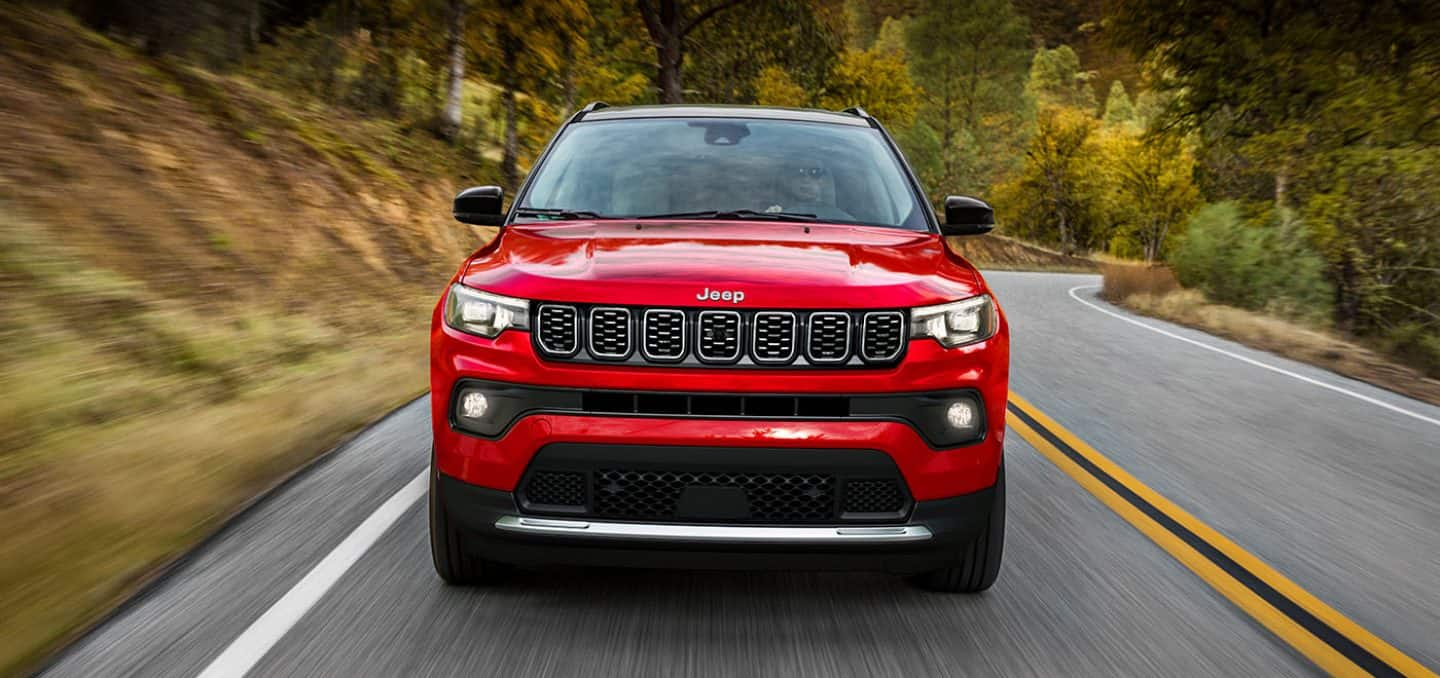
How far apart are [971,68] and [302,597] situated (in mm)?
75941

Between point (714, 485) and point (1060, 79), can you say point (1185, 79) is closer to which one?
point (714, 485)

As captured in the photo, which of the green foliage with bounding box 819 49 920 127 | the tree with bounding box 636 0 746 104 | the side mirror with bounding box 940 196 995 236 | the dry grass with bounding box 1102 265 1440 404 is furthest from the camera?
the green foliage with bounding box 819 49 920 127

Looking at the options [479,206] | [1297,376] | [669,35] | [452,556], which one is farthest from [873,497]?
[669,35]

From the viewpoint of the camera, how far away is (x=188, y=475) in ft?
17.6

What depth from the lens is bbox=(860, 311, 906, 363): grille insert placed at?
3506 mm

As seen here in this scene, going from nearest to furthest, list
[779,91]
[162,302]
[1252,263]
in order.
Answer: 1. [162,302]
2. [1252,263]
3. [779,91]

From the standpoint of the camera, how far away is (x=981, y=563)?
390 centimetres

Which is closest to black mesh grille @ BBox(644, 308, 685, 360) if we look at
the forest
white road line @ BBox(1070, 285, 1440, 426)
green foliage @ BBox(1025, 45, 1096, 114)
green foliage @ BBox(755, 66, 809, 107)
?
white road line @ BBox(1070, 285, 1440, 426)

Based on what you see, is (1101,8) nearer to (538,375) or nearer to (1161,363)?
(1161,363)

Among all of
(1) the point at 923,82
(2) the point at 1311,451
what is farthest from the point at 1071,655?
(1) the point at 923,82

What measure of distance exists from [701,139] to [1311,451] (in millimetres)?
4494

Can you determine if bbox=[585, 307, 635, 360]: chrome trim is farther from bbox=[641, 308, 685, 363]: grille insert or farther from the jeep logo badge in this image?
the jeep logo badge

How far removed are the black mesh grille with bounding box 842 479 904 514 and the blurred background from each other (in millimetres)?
2418

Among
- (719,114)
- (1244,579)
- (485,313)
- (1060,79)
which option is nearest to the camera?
(485,313)
